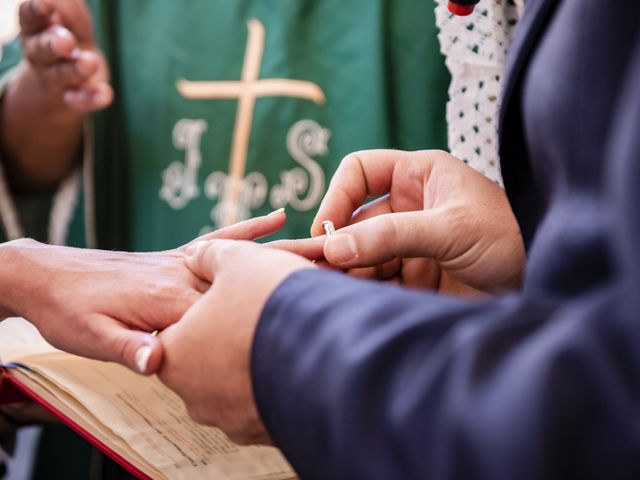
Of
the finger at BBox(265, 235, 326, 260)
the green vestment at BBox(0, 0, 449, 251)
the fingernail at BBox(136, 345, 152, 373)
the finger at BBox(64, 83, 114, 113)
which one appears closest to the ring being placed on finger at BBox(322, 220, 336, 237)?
the finger at BBox(265, 235, 326, 260)

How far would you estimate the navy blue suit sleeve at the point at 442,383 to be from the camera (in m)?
0.34

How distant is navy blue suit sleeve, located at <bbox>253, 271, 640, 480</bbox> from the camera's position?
345 mm

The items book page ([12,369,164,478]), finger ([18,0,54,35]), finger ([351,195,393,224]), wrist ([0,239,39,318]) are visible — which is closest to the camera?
book page ([12,369,164,478])

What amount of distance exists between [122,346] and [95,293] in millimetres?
105

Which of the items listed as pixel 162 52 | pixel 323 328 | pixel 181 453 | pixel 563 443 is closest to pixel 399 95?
pixel 162 52

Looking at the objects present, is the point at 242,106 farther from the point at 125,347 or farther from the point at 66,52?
the point at 125,347

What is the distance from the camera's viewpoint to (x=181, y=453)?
69 cm

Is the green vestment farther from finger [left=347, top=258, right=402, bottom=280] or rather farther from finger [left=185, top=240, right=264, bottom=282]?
finger [left=185, top=240, right=264, bottom=282]

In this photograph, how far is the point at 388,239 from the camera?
2.49 ft

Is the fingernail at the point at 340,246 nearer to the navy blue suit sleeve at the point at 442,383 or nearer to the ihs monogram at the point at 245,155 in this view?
the navy blue suit sleeve at the point at 442,383

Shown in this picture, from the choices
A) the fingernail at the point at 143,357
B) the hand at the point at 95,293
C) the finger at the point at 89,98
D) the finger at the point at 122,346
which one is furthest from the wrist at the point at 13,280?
the finger at the point at 89,98

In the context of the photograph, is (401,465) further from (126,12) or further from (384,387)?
(126,12)

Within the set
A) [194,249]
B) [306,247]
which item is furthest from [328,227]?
[194,249]

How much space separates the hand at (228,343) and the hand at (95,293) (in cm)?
9
